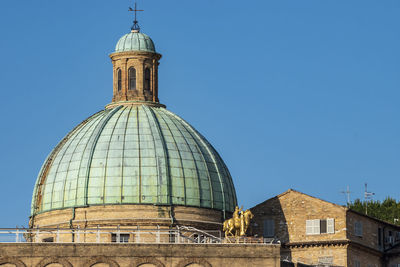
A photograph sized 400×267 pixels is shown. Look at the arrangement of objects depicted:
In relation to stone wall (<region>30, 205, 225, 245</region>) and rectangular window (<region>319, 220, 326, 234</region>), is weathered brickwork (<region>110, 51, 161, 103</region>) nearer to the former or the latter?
stone wall (<region>30, 205, 225, 245</region>)

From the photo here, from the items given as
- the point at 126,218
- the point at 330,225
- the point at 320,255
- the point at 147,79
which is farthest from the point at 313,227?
the point at 147,79

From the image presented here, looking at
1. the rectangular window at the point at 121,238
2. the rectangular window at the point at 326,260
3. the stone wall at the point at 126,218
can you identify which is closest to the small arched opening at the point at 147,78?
the stone wall at the point at 126,218

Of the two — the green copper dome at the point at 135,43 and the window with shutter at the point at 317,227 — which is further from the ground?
the green copper dome at the point at 135,43

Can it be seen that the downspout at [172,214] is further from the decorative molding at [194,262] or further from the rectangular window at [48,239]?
the decorative molding at [194,262]

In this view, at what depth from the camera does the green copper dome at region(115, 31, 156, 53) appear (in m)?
131

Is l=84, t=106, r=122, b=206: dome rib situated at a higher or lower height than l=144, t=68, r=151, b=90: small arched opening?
lower

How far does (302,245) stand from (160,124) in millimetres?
14049

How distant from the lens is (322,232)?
126 metres

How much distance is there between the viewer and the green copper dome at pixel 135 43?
130750 mm

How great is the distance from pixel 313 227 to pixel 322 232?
882 mm

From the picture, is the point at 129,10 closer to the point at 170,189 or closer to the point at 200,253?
the point at 170,189

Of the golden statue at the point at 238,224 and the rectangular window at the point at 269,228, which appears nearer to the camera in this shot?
the golden statue at the point at 238,224

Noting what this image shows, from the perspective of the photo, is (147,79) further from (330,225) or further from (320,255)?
(320,255)

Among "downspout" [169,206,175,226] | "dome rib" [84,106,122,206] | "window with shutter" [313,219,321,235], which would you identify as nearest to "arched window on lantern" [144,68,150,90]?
"dome rib" [84,106,122,206]
